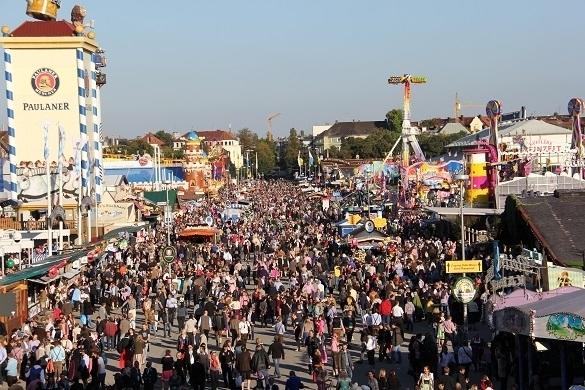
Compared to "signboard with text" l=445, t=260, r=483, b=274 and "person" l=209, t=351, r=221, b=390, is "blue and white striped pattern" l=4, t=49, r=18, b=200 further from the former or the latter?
"person" l=209, t=351, r=221, b=390

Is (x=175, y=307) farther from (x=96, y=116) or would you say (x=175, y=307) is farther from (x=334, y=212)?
(x=96, y=116)

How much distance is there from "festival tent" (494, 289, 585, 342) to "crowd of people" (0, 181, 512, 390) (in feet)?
3.23

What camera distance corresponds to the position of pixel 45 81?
60.1 metres

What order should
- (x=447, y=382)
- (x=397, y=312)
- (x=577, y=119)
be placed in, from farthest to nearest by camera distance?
(x=577, y=119)
(x=397, y=312)
(x=447, y=382)

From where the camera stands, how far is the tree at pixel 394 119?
559 feet

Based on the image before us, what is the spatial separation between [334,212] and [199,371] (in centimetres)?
4236

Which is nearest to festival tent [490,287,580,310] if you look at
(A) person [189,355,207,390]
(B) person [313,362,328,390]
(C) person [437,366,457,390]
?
(C) person [437,366,457,390]

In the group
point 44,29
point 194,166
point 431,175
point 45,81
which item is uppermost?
point 44,29

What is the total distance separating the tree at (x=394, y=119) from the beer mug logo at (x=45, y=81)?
112m

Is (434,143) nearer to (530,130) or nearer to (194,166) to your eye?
(194,166)

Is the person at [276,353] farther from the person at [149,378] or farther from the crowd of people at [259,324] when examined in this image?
the person at [149,378]

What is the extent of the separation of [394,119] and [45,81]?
382 ft

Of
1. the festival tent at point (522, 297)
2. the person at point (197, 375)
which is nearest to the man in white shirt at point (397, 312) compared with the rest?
the festival tent at point (522, 297)

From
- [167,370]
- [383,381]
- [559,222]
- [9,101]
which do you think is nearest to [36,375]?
[167,370]
